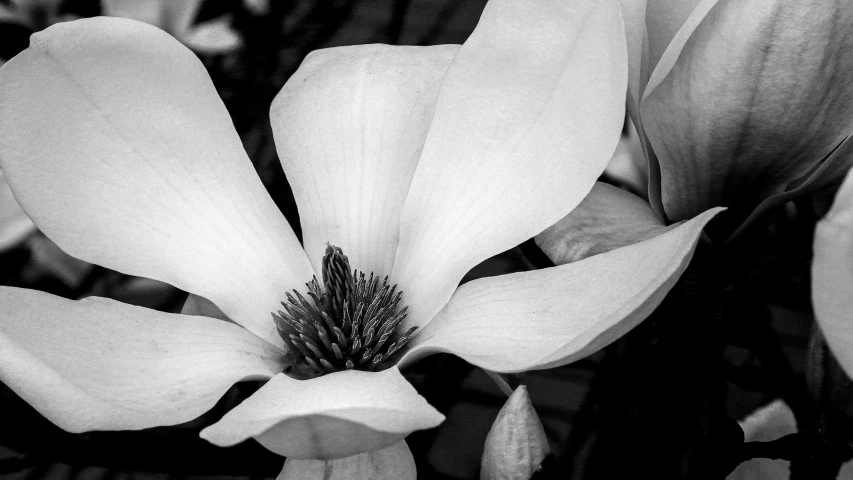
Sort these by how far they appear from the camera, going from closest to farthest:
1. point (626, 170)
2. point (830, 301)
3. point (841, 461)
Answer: point (830, 301) < point (841, 461) < point (626, 170)

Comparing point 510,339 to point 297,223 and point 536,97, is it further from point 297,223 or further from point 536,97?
point 297,223

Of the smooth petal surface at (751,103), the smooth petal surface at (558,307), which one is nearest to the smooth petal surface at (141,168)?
the smooth petal surface at (558,307)

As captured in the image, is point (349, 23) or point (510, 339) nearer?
point (510, 339)

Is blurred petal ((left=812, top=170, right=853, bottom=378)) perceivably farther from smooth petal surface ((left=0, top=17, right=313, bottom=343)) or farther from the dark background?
smooth petal surface ((left=0, top=17, right=313, bottom=343))

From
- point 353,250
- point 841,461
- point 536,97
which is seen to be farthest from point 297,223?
point 841,461

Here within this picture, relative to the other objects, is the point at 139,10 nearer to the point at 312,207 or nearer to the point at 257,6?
the point at 257,6

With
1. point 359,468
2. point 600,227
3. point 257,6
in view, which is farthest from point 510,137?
point 257,6

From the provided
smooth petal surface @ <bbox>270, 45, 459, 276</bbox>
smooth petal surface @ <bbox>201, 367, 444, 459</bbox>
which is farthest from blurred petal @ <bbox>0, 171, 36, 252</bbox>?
smooth petal surface @ <bbox>201, 367, 444, 459</bbox>
